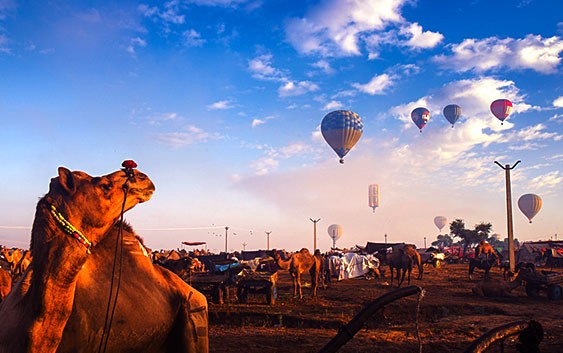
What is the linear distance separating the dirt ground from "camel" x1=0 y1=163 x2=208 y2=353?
5.14 meters

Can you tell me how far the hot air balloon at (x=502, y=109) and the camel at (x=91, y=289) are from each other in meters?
63.2

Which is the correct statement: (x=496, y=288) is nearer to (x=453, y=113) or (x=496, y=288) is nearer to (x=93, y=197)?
(x=93, y=197)

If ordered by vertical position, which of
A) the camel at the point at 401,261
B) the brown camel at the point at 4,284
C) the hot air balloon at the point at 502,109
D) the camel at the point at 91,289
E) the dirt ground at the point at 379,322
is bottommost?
the dirt ground at the point at 379,322

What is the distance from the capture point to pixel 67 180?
345 centimetres

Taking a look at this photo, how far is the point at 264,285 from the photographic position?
779 inches

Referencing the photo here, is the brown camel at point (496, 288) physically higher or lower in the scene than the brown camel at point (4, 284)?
lower

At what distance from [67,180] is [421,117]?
2636 inches

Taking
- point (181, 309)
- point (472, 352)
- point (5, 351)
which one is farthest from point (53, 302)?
point (472, 352)

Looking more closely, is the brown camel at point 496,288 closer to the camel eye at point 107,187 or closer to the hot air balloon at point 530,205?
the camel eye at point 107,187

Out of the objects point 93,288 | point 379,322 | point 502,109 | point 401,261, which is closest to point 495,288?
point 401,261

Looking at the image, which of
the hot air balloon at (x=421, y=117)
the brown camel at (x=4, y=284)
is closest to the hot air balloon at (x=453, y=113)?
the hot air balloon at (x=421, y=117)

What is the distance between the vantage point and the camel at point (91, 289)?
10.4ft

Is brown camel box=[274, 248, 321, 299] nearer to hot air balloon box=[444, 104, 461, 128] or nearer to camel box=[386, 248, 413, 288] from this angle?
camel box=[386, 248, 413, 288]

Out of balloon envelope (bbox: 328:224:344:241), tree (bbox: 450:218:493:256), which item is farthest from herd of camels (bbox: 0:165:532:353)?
balloon envelope (bbox: 328:224:344:241)
